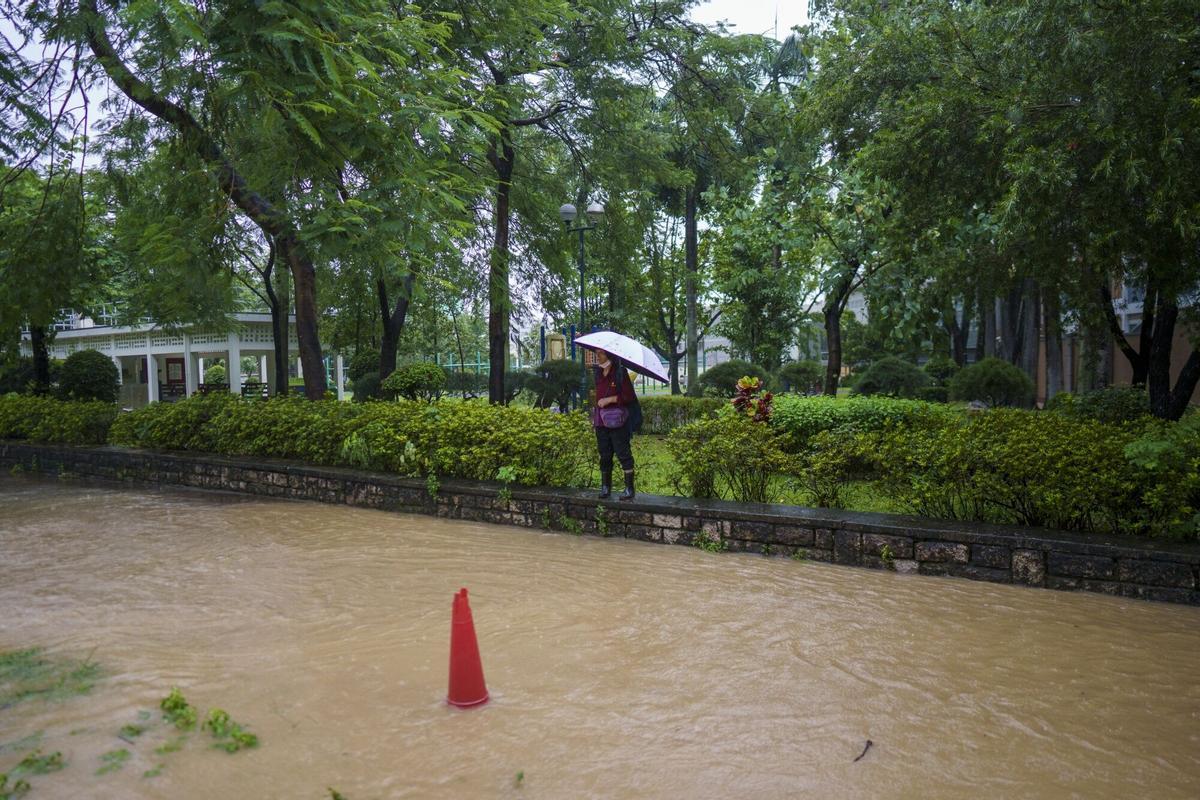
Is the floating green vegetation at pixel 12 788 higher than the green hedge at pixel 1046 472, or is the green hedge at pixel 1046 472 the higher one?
the green hedge at pixel 1046 472

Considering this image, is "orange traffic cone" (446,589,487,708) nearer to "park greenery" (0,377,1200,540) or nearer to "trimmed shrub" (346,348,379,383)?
"park greenery" (0,377,1200,540)

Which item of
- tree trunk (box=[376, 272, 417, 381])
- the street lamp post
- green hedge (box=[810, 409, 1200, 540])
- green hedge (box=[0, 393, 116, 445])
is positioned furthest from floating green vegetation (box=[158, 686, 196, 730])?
tree trunk (box=[376, 272, 417, 381])

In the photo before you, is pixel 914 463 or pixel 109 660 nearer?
pixel 109 660

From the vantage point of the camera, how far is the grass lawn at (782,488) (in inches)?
325

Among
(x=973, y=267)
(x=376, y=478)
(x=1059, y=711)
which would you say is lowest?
(x=1059, y=711)

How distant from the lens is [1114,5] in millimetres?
7312

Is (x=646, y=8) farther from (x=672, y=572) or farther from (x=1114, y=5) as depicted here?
(x=672, y=572)

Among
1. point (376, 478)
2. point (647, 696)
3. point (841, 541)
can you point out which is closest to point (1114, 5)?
point (841, 541)

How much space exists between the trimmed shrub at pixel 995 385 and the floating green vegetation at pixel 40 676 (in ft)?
63.4

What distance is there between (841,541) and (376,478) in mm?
5601

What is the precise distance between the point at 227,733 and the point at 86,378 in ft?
66.6

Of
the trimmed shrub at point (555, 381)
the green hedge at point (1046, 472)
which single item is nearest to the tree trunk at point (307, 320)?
the trimmed shrub at point (555, 381)

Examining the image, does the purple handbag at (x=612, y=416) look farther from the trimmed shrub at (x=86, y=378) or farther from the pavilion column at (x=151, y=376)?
the pavilion column at (x=151, y=376)

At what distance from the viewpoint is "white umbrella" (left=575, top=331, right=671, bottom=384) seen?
26.5ft
